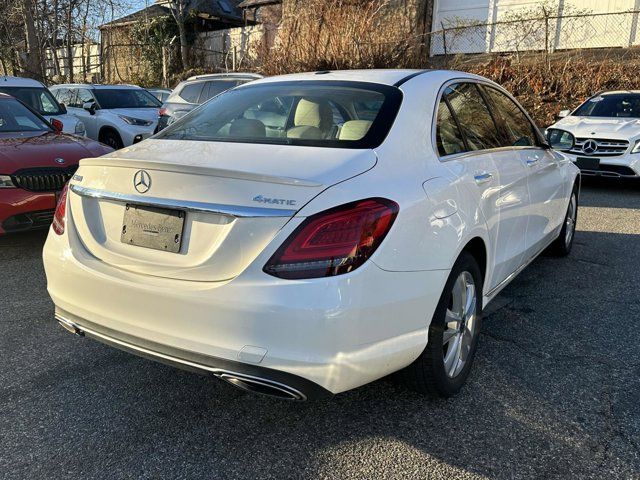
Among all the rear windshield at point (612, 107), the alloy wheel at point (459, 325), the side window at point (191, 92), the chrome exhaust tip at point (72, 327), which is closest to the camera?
the chrome exhaust tip at point (72, 327)

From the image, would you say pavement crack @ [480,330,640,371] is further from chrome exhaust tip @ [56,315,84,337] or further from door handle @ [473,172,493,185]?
chrome exhaust tip @ [56,315,84,337]

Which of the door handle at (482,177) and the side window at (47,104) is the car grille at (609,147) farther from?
the side window at (47,104)

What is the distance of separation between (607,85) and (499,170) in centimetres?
1274

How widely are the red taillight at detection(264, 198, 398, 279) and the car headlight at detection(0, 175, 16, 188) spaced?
3.85 metres

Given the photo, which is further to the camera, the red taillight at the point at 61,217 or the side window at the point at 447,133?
the side window at the point at 447,133

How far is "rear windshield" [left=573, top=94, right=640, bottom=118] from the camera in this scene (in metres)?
9.40

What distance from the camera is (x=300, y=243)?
2080mm

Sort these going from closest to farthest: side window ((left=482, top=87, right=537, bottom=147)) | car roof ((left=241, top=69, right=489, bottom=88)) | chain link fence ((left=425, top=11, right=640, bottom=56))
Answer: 1. car roof ((left=241, top=69, right=489, bottom=88))
2. side window ((left=482, top=87, right=537, bottom=147))
3. chain link fence ((left=425, top=11, right=640, bottom=56))

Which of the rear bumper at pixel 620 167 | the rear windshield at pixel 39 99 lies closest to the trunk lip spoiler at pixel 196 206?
the rear bumper at pixel 620 167

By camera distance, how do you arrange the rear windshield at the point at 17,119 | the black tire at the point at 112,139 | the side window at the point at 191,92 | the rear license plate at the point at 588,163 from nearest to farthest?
the rear windshield at the point at 17,119, the rear license plate at the point at 588,163, the side window at the point at 191,92, the black tire at the point at 112,139

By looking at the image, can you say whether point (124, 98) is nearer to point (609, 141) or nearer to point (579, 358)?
point (609, 141)

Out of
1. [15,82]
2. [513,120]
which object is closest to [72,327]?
[513,120]

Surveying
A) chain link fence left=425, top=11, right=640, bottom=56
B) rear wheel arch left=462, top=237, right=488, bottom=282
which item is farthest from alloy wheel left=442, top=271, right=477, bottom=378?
chain link fence left=425, top=11, right=640, bottom=56

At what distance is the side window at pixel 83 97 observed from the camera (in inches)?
481
